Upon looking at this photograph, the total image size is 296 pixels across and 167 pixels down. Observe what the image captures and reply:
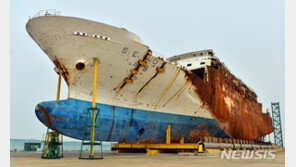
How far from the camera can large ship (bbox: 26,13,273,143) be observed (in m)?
13.8

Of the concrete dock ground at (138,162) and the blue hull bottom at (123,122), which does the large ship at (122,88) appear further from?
the concrete dock ground at (138,162)

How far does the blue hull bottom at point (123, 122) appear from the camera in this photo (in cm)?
1399

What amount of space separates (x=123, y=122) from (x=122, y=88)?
2.37 metres

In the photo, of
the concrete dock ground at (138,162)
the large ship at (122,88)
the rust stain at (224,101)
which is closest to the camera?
the concrete dock ground at (138,162)

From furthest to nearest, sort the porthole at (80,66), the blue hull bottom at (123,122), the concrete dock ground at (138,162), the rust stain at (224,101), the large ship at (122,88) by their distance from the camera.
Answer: the rust stain at (224,101)
the porthole at (80,66)
the blue hull bottom at (123,122)
the large ship at (122,88)
the concrete dock ground at (138,162)

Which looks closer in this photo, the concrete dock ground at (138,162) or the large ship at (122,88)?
the concrete dock ground at (138,162)

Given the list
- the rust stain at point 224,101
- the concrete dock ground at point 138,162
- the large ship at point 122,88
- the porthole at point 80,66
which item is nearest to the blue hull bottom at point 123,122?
the large ship at point 122,88

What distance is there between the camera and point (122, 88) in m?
16.4

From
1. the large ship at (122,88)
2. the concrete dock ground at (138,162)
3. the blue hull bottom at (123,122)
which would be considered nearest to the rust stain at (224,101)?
the large ship at (122,88)
